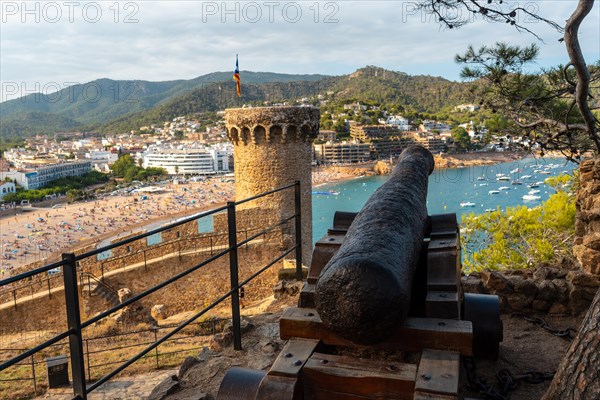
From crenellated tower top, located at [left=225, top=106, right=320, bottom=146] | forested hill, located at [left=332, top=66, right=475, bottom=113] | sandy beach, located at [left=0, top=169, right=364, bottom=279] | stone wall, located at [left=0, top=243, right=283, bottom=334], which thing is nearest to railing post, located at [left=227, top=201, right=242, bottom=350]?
stone wall, located at [left=0, top=243, right=283, bottom=334]

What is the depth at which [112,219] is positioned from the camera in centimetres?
4894

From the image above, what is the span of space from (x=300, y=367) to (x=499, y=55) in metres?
4.32

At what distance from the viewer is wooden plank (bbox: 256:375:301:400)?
192 cm

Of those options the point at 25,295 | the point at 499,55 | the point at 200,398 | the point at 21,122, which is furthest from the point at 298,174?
the point at 21,122

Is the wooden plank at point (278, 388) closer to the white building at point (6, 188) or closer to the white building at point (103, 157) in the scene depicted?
the white building at point (6, 188)

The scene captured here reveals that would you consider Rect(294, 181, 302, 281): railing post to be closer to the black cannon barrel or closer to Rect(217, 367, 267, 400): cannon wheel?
the black cannon barrel

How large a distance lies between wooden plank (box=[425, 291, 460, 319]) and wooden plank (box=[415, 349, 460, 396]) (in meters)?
0.30

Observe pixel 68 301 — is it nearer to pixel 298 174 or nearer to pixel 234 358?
pixel 234 358

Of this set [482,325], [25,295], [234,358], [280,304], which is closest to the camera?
[482,325]

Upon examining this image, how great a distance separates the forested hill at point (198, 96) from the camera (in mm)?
102438

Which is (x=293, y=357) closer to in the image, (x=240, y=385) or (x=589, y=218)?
(x=240, y=385)

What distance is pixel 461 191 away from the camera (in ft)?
163

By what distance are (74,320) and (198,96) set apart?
149852 millimetres

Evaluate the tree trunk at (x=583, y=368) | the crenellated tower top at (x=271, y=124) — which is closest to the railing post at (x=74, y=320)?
the tree trunk at (x=583, y=368)
